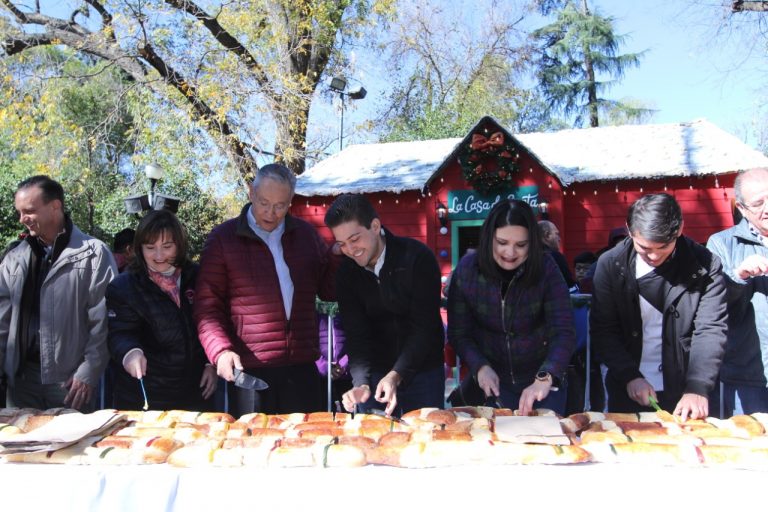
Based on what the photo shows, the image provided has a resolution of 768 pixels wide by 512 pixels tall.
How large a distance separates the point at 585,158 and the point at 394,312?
8396 millimetres

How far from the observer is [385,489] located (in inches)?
64.1

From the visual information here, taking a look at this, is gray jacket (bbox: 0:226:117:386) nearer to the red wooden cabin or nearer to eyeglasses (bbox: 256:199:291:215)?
eyeglasses (bbox: 256:199:291:215)

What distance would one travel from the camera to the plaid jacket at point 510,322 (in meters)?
2.36

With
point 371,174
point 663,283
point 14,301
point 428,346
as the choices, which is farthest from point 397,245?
point 371,174

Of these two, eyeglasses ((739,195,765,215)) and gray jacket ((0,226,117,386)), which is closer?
eyeglasses ((739,195,765,215))

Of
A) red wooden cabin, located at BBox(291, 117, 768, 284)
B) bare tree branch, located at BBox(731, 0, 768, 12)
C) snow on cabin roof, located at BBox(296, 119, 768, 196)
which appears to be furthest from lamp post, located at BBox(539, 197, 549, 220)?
bare tree branch, located at BBox(731, 0, 768, 12)

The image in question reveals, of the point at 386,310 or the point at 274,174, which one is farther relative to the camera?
the point at 274,174

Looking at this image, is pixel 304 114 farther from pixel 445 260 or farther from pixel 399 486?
pixel 399 486

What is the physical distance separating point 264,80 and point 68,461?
440 inches

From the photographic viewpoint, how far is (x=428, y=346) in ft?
8.04

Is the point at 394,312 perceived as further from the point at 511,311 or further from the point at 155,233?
the point at 155,233

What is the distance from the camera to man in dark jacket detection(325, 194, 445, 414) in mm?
2361

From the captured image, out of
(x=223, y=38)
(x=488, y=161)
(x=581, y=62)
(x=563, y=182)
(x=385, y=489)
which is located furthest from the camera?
(x=581, y=62)

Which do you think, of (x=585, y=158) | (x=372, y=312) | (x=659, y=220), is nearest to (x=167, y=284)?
→ (x=372, y=312)
